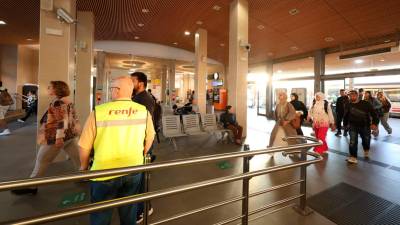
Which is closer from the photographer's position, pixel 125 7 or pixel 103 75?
pixel 125 7

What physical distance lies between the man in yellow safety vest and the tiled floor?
96 cm

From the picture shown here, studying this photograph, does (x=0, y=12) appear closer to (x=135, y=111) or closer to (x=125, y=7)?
(x=125, y=7)

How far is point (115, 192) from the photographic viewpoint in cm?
156

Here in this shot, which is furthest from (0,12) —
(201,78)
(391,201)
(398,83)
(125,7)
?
(398,83)

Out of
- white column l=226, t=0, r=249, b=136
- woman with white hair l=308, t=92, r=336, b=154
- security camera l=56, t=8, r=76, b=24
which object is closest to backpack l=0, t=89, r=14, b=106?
security camera l=56, t=8, r=76, b=24

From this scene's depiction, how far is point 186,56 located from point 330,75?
28.0 ft

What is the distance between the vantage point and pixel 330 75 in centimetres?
994

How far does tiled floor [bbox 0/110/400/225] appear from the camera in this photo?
251cm

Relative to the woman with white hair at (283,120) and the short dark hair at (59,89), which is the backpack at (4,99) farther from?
the woman with white hair at (283,120)

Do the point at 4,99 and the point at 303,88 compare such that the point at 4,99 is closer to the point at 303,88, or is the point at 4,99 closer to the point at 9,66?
the point at 9,66

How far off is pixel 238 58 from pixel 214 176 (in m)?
4.20

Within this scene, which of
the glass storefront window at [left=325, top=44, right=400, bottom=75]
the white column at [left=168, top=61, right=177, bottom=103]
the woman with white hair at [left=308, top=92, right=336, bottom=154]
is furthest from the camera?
the white column at [left=168, top=61, right=177, bottom=103]

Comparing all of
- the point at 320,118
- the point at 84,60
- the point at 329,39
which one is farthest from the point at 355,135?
the point at 84,60

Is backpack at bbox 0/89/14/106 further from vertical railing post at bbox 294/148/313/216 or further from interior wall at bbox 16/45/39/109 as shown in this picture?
vertical railing post at bbox 294/148/313/216
